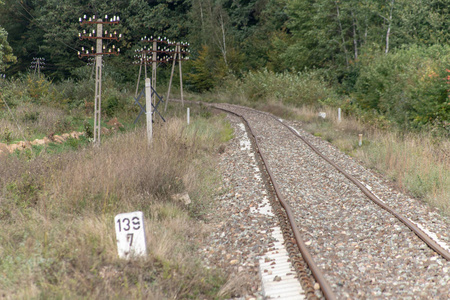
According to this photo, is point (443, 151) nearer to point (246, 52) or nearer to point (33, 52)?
point (246, 52)

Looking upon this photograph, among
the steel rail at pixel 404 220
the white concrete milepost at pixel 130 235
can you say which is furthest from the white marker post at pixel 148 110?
the white concrete milepost at pixel 130 235

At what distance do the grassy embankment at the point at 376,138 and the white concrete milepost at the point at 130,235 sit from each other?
216 inches

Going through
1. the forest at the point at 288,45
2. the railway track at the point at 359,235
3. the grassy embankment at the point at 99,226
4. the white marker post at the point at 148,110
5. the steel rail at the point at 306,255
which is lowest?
the railway track at the point at 359,235

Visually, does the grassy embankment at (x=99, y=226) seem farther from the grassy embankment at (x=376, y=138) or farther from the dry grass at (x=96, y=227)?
the grassy embankment at (x=376, y=138)

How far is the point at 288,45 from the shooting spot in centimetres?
4628

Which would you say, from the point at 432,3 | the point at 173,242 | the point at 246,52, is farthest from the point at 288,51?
the point at 173,242

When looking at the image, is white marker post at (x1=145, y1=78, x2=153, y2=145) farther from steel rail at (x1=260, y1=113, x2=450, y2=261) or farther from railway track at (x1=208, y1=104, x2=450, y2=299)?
steel rail at (x1=260, y1=113, x2=450, y2=261)

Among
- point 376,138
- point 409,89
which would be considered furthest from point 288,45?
point 376,138

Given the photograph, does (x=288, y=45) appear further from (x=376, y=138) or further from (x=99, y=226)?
(x=99, y=226)

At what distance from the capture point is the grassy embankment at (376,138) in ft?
29.3

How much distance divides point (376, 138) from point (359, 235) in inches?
356

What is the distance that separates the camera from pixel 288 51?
137 ft

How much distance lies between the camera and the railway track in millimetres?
4793

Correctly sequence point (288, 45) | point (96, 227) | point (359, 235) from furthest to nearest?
1. point (288, 45)
2. point (359, 235)
3. point (96, 227)
